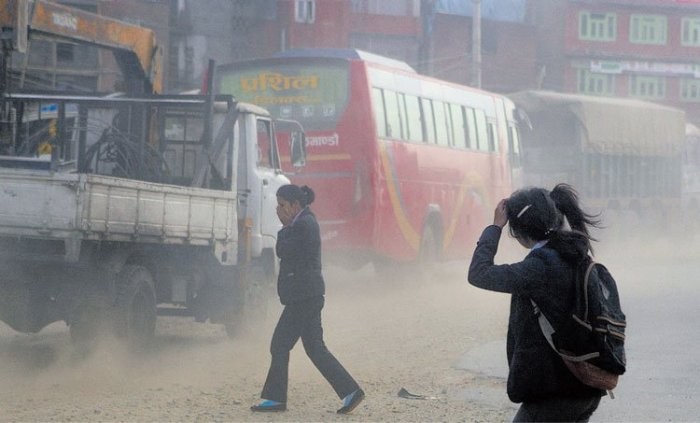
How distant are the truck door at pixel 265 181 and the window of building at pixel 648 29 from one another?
52641 millimetres

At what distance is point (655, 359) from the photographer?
11477 millimetres

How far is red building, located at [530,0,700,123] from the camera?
61.5 meters

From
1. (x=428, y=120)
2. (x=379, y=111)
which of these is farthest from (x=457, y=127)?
(x=379, y=111)

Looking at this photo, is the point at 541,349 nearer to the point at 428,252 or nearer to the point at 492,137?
the point at 428,252

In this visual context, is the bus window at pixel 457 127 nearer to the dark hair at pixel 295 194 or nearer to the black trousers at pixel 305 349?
the dark hair at pixel 295 194

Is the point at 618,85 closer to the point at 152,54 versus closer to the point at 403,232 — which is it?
the point at 403,232

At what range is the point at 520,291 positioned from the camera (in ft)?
15.0

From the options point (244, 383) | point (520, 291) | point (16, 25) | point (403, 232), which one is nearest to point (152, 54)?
point (16, 25)

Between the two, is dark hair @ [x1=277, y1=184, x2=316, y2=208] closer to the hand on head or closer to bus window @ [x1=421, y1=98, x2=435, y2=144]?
the hand on head

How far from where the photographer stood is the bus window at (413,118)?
64.4 feet

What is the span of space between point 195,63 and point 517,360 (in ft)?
156

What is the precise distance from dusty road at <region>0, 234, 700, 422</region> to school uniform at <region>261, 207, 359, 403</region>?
231 mm

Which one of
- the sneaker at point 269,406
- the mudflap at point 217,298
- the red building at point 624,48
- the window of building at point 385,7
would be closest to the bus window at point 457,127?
the mudflap at point 217,298

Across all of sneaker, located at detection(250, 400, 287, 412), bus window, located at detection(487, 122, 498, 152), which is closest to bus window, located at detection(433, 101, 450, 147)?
bus window, located at detection(487, 122, 498, 152)
